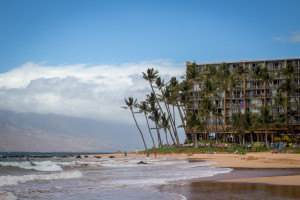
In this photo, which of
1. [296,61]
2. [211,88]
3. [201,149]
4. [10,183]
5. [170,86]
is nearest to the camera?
[10,183]

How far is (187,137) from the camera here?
82875 millimetres

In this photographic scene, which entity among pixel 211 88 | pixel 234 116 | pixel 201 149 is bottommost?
pixel 201 149

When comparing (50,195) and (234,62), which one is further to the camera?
(234,62)

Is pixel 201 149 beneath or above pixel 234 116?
beneath

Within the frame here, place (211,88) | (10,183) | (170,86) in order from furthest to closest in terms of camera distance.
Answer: (170,86) < (211,88) < (10,183)

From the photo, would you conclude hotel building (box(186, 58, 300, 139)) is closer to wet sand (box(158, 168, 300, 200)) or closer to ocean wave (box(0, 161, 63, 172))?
ocean wave (box(0, 161, 63, 172))

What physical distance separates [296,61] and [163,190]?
78.1m

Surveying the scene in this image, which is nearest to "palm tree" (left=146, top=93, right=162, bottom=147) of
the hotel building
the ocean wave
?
the hotel building

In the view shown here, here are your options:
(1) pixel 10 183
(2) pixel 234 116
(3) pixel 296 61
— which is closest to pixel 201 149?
(2) pixel 234 116

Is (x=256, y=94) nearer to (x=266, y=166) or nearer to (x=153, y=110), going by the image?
(x=153, y=110)

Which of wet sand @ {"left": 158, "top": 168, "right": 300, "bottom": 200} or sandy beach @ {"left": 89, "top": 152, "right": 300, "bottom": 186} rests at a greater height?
wet sand @ {"left": 158, "top": 168, "right": 300, "bottom": 200}

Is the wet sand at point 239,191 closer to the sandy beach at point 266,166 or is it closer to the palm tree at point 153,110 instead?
the sandy beach at point 266,166

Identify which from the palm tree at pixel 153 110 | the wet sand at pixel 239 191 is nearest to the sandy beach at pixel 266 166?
the wet sand at pixel 239 191

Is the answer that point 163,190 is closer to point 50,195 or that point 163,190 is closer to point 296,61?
point 50,195
